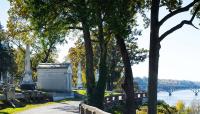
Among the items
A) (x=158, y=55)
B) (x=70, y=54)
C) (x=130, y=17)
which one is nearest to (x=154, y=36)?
(x=158, y=55)

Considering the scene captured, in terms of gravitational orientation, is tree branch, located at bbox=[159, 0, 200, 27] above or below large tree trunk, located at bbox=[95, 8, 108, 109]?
above

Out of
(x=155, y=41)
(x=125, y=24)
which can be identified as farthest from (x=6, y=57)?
(x=155, y=41)

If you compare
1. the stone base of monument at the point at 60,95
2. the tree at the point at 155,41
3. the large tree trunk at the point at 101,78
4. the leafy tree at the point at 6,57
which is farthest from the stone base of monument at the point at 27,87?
the tree at the point at 155,41

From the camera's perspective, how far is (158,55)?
25.1 m

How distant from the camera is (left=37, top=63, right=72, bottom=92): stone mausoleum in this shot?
60.4 meters

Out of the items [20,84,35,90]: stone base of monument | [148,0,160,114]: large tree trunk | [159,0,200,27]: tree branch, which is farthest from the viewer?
[20,84,35,90]: stone base of monument

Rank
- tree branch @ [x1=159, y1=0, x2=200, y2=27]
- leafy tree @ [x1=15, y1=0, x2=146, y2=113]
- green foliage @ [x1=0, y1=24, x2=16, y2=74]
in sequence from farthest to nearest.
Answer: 1. green foliage @ [x1=0, y1=24, x2=16, y2=74]
2. leafy tree @ [x1=15, y1=0, x2=146, y2=113]
3. tree branch @ [x1=159, y1=0, x2=200, y2=27]

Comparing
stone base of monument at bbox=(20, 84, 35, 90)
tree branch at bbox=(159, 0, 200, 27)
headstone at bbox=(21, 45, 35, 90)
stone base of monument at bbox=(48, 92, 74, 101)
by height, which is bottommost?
stone base of monument at bbox=(48, 92, 74, 101)

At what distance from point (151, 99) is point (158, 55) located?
247 centimetres

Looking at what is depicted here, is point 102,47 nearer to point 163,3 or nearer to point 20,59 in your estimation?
point 163,3

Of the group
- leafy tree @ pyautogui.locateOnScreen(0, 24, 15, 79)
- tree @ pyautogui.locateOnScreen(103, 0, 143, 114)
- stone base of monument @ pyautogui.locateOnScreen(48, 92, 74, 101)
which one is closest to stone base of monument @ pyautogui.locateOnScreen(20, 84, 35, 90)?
stone base of monument @ pyautogui.locateOnScreen(48, 92, 74, 101)

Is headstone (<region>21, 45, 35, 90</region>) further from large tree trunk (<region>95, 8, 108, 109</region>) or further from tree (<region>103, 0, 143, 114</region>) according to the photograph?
tree (<region>103, 0, 143, 114</region>)

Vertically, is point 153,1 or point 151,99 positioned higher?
point 153,1

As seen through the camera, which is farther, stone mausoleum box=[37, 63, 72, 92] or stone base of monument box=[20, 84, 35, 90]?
stone mausoleum box=[37, 63, 72, 92]
